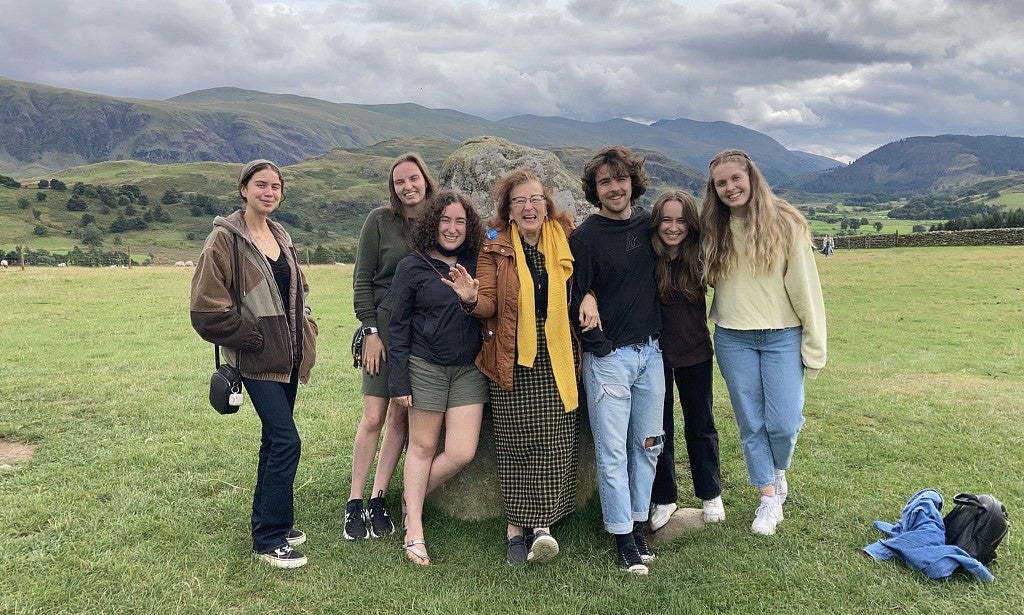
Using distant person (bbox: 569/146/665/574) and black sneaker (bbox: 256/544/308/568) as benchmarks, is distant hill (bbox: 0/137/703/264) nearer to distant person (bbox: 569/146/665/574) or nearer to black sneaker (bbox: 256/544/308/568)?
black sneaker (bbox: 256/544/308/568)

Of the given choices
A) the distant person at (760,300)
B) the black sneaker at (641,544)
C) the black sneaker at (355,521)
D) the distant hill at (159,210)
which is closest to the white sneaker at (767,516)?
the distant person at (760,300)

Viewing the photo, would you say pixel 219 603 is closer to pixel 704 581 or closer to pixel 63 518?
pixel 63 518

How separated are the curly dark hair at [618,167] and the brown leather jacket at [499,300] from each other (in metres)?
0.77

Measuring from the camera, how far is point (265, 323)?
196 inches

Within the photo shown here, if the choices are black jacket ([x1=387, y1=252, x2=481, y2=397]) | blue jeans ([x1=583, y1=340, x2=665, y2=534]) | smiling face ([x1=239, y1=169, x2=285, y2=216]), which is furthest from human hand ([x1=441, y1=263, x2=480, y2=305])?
smiling face ([x1=239, y1=169, x2=285, y2=216])

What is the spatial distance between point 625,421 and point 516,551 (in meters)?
1.41

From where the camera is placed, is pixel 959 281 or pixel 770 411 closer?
pixel 770 411

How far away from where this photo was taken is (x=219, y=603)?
15.1 feet

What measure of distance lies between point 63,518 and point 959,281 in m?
28.4

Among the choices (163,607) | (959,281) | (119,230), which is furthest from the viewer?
(119,230)

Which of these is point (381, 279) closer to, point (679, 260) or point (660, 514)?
point (679, 260)

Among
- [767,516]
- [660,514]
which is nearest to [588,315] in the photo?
[660,514]

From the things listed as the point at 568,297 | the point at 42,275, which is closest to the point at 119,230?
the point at 42,275

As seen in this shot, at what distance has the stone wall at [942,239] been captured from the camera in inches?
1602
